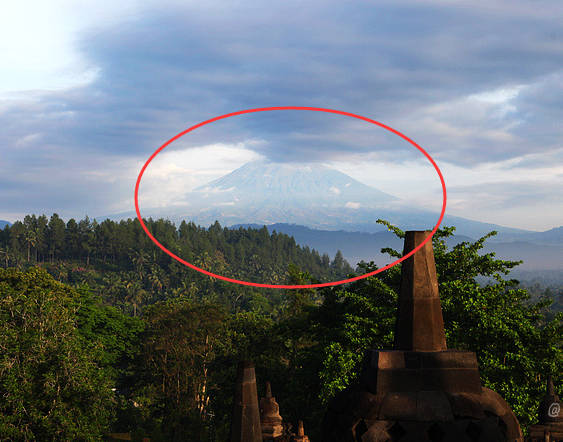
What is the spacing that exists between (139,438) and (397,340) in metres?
30.5

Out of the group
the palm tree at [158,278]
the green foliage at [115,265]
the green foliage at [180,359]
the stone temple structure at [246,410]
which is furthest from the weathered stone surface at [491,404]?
the palm tree at [158,278]

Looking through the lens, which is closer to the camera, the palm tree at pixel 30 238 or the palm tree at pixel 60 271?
the palm tree at pixel 60 271

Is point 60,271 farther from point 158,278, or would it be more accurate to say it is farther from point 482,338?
point 482,338

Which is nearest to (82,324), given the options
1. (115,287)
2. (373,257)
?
(373,257)

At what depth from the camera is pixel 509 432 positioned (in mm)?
5969

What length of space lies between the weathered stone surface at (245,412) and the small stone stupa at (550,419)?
11489mm

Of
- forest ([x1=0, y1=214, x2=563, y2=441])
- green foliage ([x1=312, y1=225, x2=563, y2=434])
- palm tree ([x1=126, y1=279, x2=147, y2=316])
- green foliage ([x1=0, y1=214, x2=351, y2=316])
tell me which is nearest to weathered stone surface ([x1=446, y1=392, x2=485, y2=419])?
forest ([x1=0, y1=214, x2=563, y2=441])

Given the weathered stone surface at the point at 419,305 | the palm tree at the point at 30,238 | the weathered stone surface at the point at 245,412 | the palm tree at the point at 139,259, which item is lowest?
the weathered stone surface at the point at 245,412

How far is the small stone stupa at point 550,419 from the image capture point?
16572 mm

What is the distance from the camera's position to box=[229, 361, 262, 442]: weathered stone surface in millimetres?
10086

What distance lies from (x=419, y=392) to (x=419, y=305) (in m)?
1.12

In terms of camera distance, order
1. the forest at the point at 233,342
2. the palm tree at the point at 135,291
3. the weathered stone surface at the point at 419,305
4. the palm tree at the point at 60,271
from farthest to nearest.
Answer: the palm tree at the point at 60,271 → the palm tree at the point at 135,291 → the forest at the point at 233,342 → the weathered stone surface at the point at 419,305

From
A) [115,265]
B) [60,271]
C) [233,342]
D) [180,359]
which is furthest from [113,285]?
[233,342]

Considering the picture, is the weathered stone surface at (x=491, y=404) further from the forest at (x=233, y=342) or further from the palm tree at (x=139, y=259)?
the palm tree at (x=139, y=259)
